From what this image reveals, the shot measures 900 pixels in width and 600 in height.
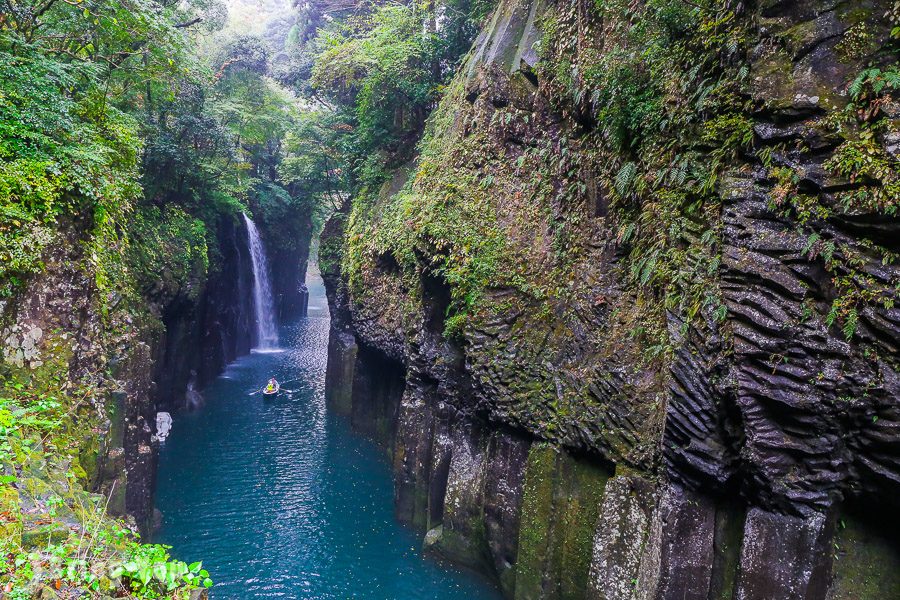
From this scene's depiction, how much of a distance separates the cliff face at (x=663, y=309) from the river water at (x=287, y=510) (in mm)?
1048

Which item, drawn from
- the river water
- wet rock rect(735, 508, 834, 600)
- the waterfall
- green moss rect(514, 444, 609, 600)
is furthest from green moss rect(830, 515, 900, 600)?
the waterfall

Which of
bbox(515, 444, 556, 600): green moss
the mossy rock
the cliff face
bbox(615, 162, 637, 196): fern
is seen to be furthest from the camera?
bbox(515, 444, 556, 600): green moss

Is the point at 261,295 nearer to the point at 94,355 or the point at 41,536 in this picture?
the point at 94,355

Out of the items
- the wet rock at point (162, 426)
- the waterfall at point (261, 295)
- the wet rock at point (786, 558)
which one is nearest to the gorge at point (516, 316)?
the wet rock at point (786, 558)

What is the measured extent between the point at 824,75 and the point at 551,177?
553cm

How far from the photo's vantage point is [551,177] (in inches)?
433

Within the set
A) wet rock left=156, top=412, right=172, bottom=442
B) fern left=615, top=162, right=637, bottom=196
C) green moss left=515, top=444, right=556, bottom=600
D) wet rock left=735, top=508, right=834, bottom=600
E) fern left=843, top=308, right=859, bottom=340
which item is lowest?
wet rock left=156, top=412, right=172, bottom=442

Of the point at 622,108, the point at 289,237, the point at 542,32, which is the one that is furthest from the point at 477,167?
the point at 289,237

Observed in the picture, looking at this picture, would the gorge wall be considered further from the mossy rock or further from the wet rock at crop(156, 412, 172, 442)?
the wet rock at crop(156, 412, 172, 442)

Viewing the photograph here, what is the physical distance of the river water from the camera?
1078 cm

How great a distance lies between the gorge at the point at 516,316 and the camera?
5.73 meters

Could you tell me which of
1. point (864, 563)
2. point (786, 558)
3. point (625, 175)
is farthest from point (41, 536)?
point (625, 175)

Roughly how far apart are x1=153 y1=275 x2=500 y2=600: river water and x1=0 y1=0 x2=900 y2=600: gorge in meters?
0.11

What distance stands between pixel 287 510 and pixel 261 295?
22.0m
